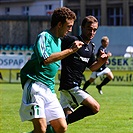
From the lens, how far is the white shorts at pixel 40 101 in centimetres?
743

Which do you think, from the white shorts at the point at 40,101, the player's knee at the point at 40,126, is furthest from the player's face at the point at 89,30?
the player's knee at the point at 40,126

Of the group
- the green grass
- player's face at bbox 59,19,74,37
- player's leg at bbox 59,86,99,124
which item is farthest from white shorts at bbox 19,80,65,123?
the green grass

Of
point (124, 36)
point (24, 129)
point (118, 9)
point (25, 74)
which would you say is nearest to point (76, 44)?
point (25, 74)

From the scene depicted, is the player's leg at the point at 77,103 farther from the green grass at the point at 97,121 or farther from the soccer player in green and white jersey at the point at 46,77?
the soccer player in green and white jersey at the point at 46,77

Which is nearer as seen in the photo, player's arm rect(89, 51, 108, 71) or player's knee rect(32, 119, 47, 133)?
player's knee rect(32, 119, 47, 133)

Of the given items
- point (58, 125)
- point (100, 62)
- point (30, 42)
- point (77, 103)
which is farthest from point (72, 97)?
point (30, 42)

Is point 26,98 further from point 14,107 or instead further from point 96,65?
point 14,107

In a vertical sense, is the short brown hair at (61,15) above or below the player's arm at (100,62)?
above

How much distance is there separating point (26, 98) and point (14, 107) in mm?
8189

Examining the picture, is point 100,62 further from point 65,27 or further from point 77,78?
point 65,27

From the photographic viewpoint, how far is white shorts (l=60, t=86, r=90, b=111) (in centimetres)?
978

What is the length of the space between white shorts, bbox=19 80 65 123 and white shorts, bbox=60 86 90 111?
7.39 ft

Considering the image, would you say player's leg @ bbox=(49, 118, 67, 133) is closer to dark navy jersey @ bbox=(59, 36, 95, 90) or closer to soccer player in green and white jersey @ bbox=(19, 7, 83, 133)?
soccer player in green and white jersey @ bbox=(19, 7, 83, 133)

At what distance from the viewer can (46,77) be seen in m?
7.52
